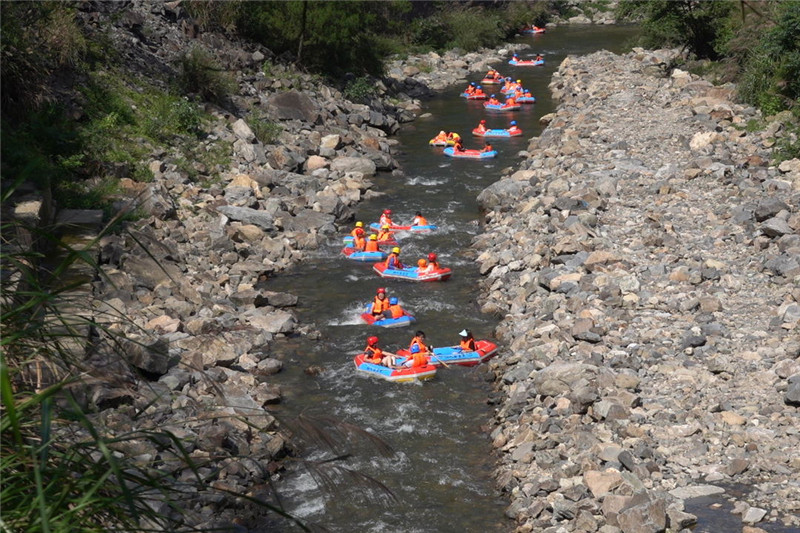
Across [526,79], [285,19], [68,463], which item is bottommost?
[526,79]

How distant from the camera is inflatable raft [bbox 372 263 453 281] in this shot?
730 inches

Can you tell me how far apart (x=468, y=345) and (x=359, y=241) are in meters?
5.81

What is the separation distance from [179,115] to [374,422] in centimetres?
1403

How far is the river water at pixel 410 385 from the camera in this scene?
11.2 metres

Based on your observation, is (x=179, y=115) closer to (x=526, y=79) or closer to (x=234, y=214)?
(x=234, y=214)

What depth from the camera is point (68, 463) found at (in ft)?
12.4

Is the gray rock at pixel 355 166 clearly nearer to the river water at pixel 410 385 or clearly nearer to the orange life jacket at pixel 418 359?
the river water at pixel 410 385

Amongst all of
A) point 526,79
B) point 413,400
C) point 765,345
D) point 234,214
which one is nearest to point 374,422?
point 413,400

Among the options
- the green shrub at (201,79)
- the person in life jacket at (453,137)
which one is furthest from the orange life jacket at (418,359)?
the green shrub at (201,79)

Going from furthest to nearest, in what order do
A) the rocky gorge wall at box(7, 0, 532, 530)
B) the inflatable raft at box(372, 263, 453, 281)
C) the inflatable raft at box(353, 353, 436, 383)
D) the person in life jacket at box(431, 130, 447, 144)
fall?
the person in life jacket at box(431, 130, 447, 144) → the inflatable raft at box(372, 263, 453, 281) → the inflatable raft at box(353, 353, 436, 383) → the rocky gorge wall at box(7, 0, 532, 530)

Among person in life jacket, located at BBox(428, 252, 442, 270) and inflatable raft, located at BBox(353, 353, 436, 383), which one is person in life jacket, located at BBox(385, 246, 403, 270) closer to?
person in life jacket, located at BBox(428, 252, 442, 270)

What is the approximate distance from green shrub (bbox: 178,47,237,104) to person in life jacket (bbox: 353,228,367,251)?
361 inches

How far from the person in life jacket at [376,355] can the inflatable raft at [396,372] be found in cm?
10

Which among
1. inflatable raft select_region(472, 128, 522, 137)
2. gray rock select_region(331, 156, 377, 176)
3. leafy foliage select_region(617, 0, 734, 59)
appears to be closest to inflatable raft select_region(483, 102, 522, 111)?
inflatable raft select_region(472, 128, 522, 137)
